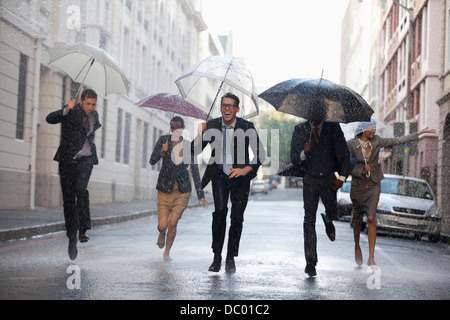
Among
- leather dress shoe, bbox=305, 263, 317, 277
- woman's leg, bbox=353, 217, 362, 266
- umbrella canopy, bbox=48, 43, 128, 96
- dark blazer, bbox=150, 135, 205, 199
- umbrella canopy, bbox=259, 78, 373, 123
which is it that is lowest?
leather dress shoe, bbox=305, 263, 317, 277

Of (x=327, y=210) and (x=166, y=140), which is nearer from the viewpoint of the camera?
(x=327, y=210)

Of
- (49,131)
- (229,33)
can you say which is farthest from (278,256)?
(229,33)

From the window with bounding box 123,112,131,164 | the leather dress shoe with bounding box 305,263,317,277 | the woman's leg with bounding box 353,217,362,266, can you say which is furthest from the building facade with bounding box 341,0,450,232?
the leather dress shoe with bounding box 305,263,317,277

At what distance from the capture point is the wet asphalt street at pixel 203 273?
244 inches

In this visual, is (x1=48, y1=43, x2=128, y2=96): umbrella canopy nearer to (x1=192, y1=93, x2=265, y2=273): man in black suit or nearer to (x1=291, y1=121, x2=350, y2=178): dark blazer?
(x1=192, y1=93, x2=265, y2=273): man in black suit

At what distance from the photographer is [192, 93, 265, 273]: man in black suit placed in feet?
24.5

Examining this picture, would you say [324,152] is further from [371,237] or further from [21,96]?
[21,96]

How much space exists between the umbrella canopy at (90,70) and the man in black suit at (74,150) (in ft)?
2.21

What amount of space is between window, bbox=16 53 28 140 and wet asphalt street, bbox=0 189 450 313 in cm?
785

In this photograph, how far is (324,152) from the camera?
774cm

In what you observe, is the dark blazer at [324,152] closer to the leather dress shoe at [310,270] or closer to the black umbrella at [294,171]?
the black umbrella at [294,171]

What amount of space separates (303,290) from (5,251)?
497 centimetres

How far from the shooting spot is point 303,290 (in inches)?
256
